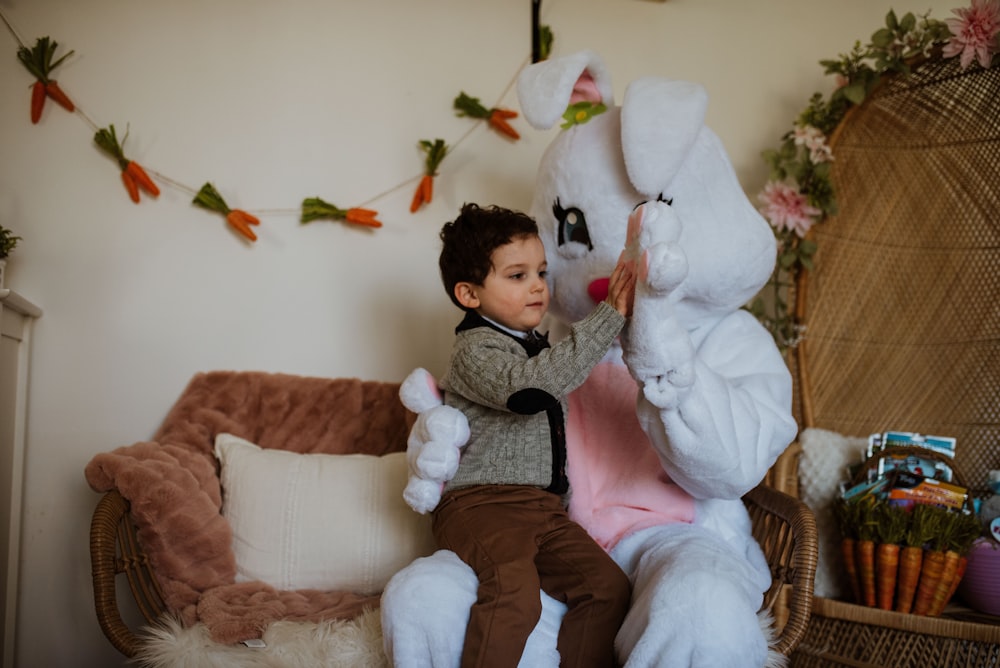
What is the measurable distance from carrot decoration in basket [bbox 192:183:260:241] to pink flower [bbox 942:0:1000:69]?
1661mm

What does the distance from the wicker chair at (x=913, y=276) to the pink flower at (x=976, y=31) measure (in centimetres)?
10

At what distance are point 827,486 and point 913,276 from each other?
60cm

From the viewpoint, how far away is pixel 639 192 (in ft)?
4.94

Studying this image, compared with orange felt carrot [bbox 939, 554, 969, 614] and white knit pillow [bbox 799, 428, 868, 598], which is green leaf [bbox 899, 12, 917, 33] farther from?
orange felt carrot [bbox 939, 554, 969, 614]

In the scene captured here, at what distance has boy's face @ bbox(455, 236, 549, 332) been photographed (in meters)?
1.42

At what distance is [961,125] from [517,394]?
1.44 meters

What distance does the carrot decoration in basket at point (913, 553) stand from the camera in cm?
162

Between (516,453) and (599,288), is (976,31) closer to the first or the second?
(599,288)

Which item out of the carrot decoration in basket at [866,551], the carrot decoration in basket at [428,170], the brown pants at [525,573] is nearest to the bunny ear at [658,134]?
the brown pants at [525,573]

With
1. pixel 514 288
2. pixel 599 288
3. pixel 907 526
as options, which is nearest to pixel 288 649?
pixel 514 288

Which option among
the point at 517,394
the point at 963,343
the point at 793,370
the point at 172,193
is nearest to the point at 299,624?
the point at 517,394

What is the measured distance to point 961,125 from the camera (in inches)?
79.3

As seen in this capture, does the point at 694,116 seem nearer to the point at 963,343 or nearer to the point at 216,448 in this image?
the point at 963,343

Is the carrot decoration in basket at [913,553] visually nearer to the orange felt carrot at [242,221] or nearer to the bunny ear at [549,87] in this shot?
the bunny ear at [549,87]
